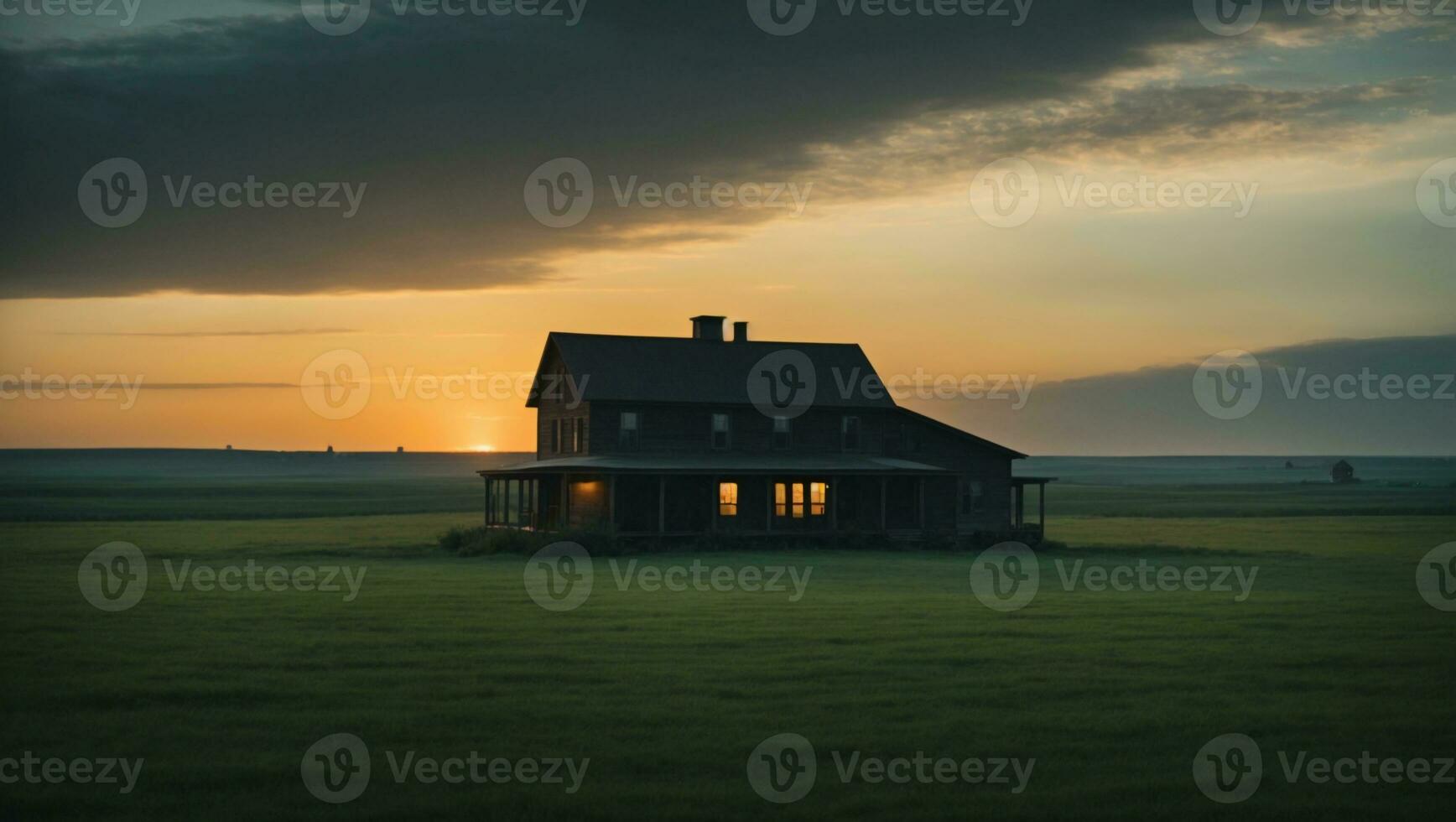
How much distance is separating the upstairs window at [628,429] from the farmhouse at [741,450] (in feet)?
0.14

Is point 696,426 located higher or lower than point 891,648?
higher

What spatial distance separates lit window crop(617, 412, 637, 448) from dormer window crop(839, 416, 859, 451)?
26.2 feet

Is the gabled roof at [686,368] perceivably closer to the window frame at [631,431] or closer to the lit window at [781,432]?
the window frame at [631,431]

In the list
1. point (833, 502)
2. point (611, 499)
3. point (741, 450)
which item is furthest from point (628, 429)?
point (833, 502)

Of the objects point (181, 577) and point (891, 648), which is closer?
point (891, 648)

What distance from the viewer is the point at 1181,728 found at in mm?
13664

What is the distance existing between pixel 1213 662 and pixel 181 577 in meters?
23.8

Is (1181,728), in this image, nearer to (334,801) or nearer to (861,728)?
(861,728)

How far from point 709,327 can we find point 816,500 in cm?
846

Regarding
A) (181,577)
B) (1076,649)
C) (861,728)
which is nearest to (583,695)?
(861,728)

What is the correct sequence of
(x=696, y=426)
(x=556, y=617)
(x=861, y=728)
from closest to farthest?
(x=861, y=728), (x=556, y=617), (x=696, y=426)

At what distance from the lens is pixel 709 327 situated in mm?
51438

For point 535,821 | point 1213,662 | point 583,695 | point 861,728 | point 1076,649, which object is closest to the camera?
point 535,821

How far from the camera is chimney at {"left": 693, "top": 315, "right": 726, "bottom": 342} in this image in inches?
2023
